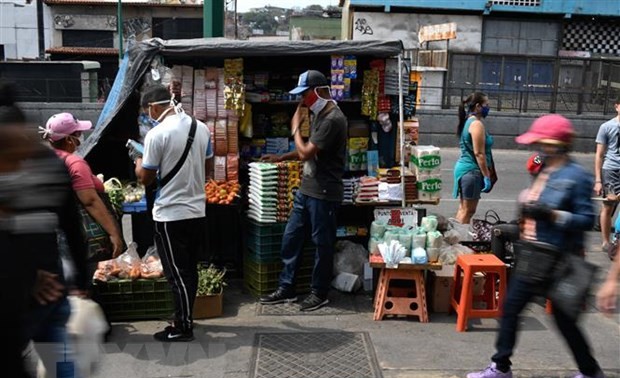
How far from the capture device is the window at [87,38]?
136 feet

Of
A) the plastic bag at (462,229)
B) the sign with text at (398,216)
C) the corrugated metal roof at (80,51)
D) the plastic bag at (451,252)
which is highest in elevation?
the corrugated metal roof at (80,51)

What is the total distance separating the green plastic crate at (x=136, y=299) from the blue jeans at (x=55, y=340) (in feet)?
8.16

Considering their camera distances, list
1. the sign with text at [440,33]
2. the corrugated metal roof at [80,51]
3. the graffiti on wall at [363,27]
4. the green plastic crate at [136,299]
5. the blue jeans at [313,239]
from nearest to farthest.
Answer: the green plastic crate at [136,299]
the blue jeans at [313,239]
the sign with text at [440,33]
the graffiti on wall at [363,27]
the corrugated metal roof at [80,51]

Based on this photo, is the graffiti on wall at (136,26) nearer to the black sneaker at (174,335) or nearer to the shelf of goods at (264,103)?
the shelf of goods at (264,103)

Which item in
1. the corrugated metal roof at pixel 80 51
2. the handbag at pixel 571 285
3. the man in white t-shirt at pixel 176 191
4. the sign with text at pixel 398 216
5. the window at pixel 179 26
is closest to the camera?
the handbag at pixel 571 285

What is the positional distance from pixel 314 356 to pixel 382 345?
0.58 meters

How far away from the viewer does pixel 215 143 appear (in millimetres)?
6641

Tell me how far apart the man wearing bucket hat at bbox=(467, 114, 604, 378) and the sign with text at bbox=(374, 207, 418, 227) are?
2.29 meters

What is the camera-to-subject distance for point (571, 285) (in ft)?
13.0

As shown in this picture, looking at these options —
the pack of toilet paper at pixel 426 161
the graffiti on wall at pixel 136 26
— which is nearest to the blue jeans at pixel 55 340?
the pack of toilet paper at pixel 426 161

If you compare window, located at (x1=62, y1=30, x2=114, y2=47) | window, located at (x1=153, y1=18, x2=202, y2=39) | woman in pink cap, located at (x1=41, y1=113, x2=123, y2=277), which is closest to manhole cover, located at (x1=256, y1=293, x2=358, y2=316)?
woman in pink cap, located at (x1=41, y1=113, x2=123, y2=277)

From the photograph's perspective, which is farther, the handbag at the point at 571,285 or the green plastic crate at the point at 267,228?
the green plastic crate at the point at 267,228

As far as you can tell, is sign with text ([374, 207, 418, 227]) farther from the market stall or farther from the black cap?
the black cap

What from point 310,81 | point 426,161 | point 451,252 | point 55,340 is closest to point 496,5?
point 426,161
